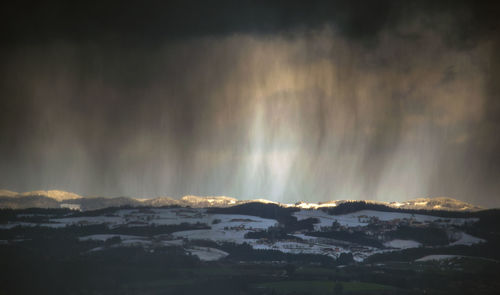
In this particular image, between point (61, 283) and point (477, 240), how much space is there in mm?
99145

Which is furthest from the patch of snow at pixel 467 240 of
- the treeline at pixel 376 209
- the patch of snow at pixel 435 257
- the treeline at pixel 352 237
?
the treeline at pixel 352 237

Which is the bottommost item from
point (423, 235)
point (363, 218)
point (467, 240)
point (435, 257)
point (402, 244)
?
point (435, 257)

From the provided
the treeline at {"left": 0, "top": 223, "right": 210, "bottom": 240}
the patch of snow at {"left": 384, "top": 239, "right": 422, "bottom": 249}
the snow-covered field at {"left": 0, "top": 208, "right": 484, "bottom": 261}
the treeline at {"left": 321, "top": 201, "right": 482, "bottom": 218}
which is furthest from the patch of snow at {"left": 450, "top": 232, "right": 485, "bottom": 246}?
the treeline at {"left": 0, "top": 223, "right": 210, "bottom": 240}

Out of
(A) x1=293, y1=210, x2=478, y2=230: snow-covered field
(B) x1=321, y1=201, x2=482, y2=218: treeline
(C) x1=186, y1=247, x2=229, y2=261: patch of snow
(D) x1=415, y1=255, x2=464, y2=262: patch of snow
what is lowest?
(C) x1=186, y1=247, x2=229, y2=261: patch of snow

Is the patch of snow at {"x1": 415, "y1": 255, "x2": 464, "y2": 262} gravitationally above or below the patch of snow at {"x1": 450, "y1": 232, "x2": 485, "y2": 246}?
below

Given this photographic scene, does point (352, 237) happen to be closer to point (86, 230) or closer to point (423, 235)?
point (423, 235)

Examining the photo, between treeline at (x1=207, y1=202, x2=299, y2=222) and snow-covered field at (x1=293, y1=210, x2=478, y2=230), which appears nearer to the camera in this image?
snow-covered field at (x1=293, y1=210, x2=478, y2=230)

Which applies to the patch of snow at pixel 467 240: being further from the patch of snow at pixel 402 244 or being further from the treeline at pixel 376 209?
the treeline at pixel 376 209

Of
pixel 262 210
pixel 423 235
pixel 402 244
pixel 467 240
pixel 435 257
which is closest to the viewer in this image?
pixel 435 257

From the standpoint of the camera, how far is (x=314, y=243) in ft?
480

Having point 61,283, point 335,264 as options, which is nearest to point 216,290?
point 61,283

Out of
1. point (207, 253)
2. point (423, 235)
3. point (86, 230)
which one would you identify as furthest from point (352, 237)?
point (86, 230)

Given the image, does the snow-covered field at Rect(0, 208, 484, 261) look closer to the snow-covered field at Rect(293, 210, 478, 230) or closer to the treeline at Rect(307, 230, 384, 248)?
the snow-covered field at Rect(293, 210, 478, 230)

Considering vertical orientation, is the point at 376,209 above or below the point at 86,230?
above
